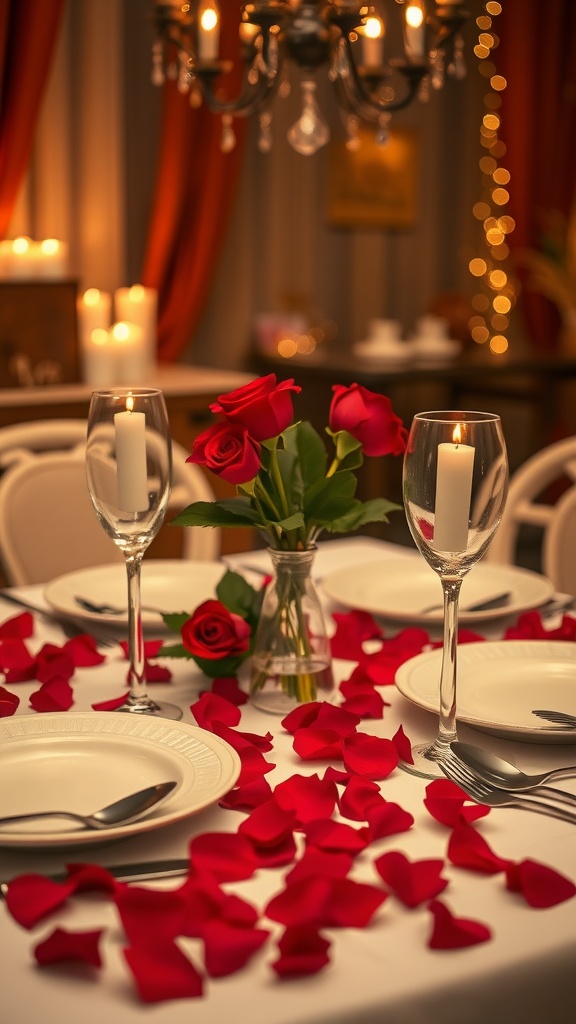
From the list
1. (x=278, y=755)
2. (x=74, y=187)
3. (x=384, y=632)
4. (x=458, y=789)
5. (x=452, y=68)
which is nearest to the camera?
(x=458, y=789)

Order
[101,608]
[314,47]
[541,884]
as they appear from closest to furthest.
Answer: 1. [541,884]
2. [101,608]
3. [314,47]

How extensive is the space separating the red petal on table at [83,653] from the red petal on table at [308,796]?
0.43 meters

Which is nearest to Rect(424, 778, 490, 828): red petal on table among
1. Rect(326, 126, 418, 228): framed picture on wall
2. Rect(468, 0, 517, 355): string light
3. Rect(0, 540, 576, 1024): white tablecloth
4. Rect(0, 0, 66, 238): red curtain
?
Rect(0, 540, 576, 1024): white tablecloth

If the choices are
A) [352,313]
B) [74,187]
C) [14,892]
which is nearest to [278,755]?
[14,892]

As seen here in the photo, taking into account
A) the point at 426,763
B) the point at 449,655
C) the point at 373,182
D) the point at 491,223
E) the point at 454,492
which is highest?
the point at 373,182

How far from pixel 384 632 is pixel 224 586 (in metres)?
0.28

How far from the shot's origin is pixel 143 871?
0.83 meters

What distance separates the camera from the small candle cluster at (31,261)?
3246 millimetres

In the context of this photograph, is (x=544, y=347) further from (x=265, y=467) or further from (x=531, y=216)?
(x=265, y=467)

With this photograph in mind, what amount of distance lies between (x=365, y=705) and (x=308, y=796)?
0.72ft

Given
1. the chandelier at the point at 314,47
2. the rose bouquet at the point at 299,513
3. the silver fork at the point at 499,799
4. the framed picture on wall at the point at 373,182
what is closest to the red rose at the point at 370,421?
the rose bouquet at the point at 299,513

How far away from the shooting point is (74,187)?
3.84 m

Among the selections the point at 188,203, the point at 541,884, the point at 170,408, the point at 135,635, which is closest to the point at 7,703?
the point at 135,635

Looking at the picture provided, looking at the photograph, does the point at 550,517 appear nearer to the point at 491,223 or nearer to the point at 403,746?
the point at 403,746
